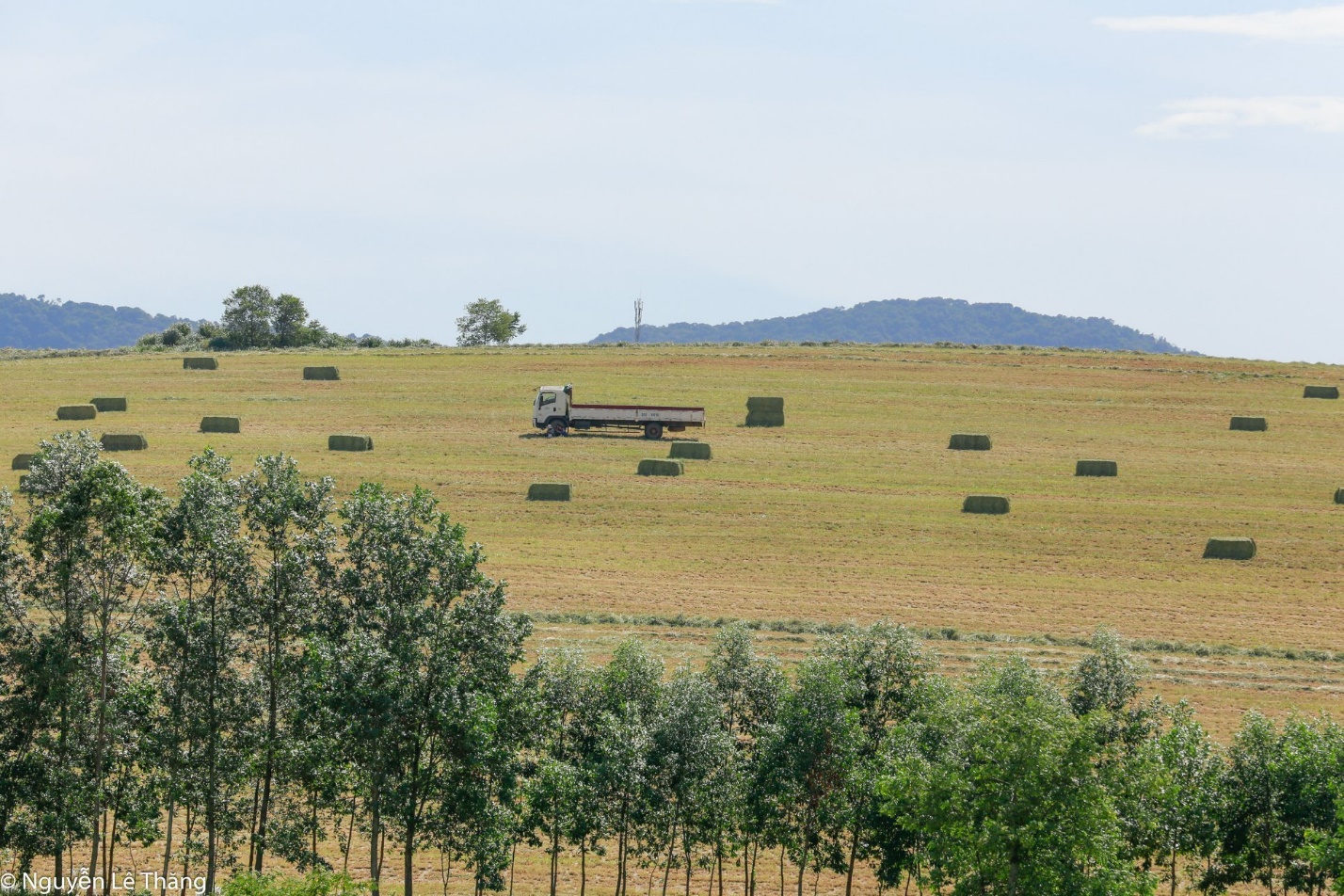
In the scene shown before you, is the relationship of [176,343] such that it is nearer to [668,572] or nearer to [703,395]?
[703,395]

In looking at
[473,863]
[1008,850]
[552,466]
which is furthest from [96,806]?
[552,466]

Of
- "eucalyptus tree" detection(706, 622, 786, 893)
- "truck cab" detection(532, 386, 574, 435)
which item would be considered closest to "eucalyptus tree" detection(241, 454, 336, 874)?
"eucalyptus tree" detection(706, 622, 786, 893)

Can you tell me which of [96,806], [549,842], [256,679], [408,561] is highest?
[408,561]

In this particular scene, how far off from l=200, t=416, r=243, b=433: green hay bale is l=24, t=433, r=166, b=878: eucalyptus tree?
43609 mm

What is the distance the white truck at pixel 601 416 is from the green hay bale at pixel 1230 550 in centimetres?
3096

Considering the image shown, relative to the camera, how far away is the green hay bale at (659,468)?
7019 cm

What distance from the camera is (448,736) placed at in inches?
1223

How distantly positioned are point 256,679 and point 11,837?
6.74 m

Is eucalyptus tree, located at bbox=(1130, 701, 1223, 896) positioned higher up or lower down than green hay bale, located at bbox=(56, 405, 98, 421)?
lower down

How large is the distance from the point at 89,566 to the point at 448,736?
9992 millimetres

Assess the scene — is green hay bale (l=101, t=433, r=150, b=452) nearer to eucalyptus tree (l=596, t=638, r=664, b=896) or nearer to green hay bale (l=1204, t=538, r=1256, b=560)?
eucalyptus tree (l=596, t=638, r=664, b=896)

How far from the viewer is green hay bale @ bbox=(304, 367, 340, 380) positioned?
9512cm

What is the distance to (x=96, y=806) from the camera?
103 ft

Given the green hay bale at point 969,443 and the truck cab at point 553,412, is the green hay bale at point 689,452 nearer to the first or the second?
the truck cab at point 553,412
